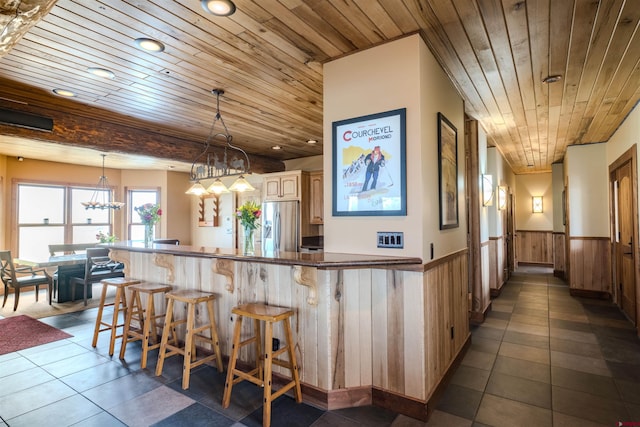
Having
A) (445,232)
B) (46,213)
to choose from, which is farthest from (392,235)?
(46,213)

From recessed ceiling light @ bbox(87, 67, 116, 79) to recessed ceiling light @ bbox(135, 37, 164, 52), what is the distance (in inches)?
24.7

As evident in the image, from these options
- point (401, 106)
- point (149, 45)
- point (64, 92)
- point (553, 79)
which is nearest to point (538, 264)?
point (553, 79)

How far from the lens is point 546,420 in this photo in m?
2.22

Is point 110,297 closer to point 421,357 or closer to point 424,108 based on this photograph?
point 421,357

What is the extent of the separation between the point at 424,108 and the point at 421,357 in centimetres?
173

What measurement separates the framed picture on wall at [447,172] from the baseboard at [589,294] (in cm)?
423

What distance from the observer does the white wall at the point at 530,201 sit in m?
8.95

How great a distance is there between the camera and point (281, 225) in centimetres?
577

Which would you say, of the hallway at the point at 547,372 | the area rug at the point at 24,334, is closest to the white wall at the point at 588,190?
the hallway at the point at 547,372

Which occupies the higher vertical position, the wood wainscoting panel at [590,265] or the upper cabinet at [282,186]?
the upper cabinet at [282,186]

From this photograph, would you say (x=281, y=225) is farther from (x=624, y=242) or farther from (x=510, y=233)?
(x=510, y=233)

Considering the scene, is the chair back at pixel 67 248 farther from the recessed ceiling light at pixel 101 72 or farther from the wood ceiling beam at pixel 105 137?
the recessed ceiling light at pixel 101 72

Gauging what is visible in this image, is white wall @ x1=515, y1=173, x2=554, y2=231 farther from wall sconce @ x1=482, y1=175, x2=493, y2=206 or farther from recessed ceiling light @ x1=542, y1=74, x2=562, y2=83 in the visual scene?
recessed ceiling light @ x1=542, y1=74, x2=562, y2=83

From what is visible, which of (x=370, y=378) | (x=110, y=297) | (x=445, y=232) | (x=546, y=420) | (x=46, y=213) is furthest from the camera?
(x=46, y=213)
